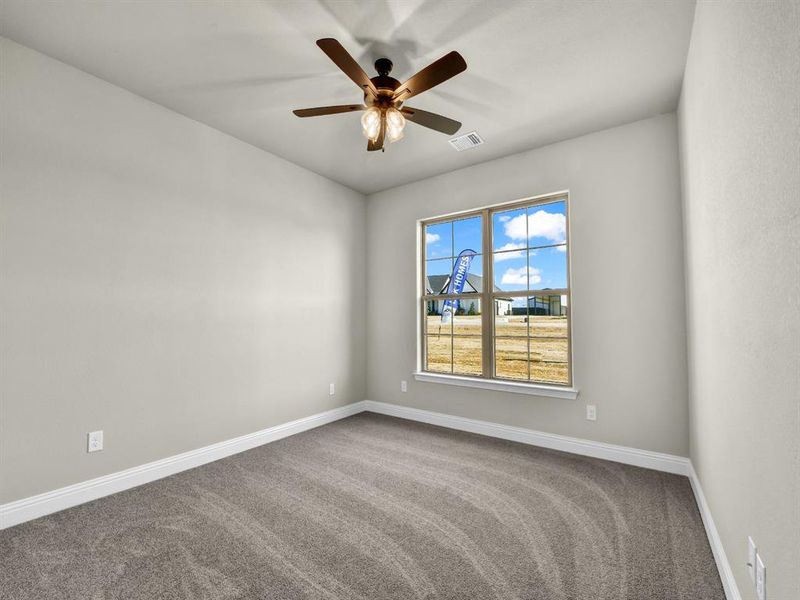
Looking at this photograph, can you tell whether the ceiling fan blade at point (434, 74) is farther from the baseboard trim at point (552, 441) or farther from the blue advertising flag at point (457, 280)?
the baseboard trim at point (552, 441)

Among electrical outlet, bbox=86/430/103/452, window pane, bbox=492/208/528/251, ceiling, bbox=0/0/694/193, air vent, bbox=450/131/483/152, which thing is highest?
ceiling, bbox=0/0/694/193

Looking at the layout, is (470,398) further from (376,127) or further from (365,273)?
(376,127)

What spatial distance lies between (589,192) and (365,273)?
8.78ft

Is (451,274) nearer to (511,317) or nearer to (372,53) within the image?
(511,317)

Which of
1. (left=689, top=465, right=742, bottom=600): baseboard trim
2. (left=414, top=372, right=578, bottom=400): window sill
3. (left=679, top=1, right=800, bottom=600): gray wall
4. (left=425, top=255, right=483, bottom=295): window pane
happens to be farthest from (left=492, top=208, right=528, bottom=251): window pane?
(left=689, top=465, right=742, bottom=600): baseboard trim

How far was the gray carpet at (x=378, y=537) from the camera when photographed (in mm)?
1661

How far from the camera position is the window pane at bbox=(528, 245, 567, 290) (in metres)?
3.48

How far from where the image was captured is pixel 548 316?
3.54 meters

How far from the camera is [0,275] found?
2.11 meters

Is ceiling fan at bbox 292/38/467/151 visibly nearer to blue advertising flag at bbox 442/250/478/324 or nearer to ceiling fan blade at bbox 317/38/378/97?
ceiling fan blade at bbox 317/38/378/97

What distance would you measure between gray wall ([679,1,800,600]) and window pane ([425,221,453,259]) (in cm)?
243

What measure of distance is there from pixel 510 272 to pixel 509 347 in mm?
766

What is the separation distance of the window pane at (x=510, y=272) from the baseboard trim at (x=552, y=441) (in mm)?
1381

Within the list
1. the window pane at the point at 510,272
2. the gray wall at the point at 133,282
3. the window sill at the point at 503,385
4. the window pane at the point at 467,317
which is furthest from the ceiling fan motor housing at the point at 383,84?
the window sill at the point at 503,385
